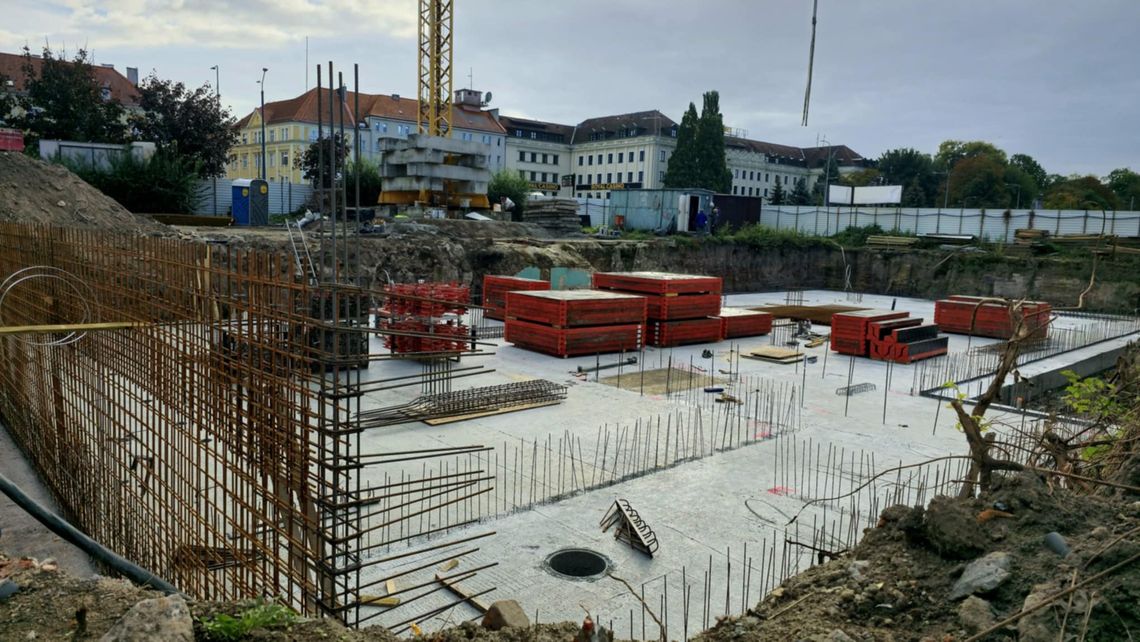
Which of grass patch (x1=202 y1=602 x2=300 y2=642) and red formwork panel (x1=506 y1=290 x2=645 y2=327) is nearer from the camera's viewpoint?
grass patch (x1=202 y1=602 x2=300 y2=642)

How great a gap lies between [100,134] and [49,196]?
18039mm

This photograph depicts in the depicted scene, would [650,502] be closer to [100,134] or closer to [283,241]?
[283,241]

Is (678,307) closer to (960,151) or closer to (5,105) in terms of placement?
(5,105)

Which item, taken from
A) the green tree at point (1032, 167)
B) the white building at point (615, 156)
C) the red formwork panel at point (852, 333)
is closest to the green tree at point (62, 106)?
the red formwork panel at point (852, 333)

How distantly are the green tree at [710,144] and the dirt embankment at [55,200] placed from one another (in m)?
55.8

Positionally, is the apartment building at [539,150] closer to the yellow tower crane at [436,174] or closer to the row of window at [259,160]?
the row of window at [259,160]

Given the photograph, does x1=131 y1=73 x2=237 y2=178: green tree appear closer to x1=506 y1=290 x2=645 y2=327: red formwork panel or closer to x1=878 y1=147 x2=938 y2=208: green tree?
x1=506 y1=290 x2=645 y2=327: red formwork panel

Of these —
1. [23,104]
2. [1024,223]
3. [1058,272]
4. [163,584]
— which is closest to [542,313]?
[163,584]

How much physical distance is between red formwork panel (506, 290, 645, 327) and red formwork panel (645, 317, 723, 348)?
122 centimetres

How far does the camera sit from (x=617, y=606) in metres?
6.61

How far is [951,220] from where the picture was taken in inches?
1845

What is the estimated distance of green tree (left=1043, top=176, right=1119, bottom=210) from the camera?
Result: 62562 mm

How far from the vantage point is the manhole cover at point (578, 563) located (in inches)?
293

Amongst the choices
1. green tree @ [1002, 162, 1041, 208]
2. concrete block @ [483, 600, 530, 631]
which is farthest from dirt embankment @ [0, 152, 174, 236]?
green tree @ [1002, 162, 1041, 208]
